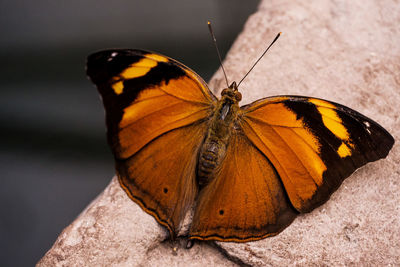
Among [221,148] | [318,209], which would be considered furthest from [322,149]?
[221,148]

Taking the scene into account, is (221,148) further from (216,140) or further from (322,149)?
(322,149)

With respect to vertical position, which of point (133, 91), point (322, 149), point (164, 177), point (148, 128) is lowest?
point (164, 177)

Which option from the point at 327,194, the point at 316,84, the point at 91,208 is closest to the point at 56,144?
the point at 91,208

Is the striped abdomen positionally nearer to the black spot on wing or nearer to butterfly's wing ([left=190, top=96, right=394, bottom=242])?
butterfly's wing ([left=190, top=96, right=394, bottom=242])

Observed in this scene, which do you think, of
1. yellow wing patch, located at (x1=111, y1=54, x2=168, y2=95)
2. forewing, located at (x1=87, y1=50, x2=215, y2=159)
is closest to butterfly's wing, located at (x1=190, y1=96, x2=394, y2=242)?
forewing, located at (x1=87, y1=50, x2=215, y2=159)

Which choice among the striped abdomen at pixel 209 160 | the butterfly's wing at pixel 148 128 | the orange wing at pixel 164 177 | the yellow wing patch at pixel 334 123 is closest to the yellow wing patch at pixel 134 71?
the butterfly's wing at pixel 148 128

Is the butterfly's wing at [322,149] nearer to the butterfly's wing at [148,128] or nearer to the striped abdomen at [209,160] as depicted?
the striped abdomen at [209,160]
